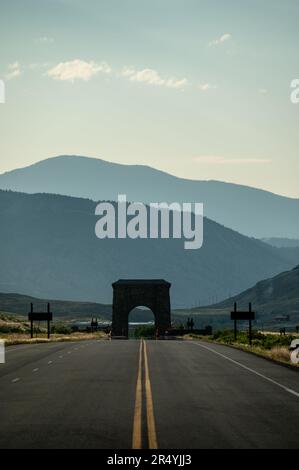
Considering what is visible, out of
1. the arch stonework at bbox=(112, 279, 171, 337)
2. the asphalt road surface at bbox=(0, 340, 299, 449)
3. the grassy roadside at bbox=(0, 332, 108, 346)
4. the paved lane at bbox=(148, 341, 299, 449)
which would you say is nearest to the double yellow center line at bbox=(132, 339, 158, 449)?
the asphalt road surface at bbox=(0, 340, 299, 449)

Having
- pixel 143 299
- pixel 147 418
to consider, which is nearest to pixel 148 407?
pixel 147 418

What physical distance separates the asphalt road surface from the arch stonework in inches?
3627

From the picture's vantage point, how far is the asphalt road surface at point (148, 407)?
52.0 ft

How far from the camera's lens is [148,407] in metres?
20.8

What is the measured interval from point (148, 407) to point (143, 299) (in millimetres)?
109225

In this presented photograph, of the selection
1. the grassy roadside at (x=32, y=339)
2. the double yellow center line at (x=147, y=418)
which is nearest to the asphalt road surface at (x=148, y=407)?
the double yellow center line at (x=147, y=418)

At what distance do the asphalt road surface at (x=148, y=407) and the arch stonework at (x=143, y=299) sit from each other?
92.1m

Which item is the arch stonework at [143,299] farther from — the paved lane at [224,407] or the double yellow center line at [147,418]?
the double yellow center line at [147,418]

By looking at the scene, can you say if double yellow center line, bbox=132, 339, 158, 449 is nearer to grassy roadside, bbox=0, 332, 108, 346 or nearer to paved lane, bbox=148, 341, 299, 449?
paved lane, bbox=148, 341, 299, 449

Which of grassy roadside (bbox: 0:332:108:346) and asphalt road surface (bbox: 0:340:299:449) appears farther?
grassy roadside (bbox: 0:332:108:346)

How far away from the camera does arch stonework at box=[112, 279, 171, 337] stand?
12888 cm
